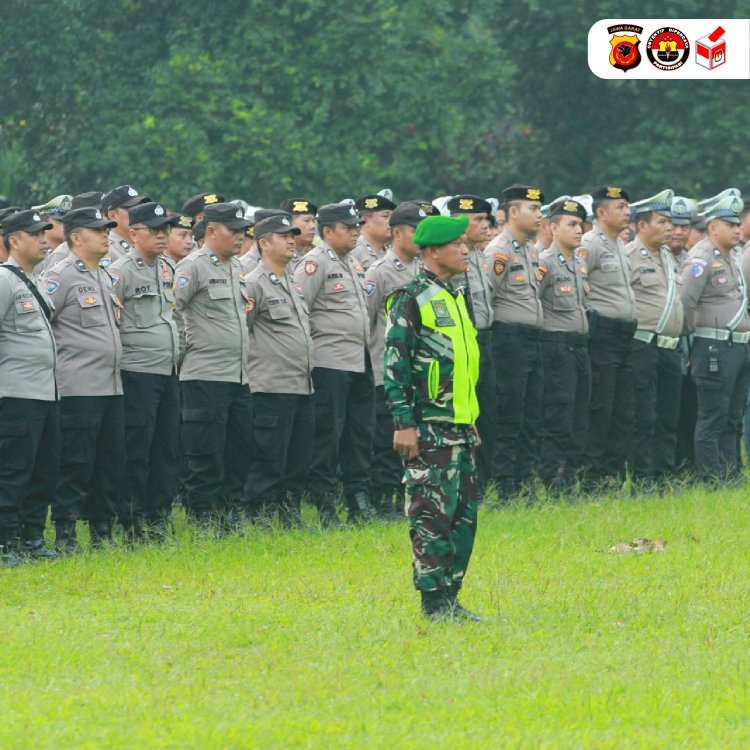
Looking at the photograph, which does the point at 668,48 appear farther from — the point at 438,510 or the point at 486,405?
the point at 438,510

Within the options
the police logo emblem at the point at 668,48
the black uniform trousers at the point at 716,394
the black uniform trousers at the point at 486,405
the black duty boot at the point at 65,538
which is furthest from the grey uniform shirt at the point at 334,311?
the police logo emblem at the point at 668,48

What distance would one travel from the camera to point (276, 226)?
487 inches

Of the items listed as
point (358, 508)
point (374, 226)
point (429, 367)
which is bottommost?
point (358, 508)

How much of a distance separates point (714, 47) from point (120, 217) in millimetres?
21145

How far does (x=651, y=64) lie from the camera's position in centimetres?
3247

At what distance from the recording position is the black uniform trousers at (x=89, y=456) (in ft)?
37.6

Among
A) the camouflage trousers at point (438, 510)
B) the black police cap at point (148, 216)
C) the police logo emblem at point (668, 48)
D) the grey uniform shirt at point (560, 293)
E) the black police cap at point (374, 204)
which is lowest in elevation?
the camouflage trousers at point (438, 510)

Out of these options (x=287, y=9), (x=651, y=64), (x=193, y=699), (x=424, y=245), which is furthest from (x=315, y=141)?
(x=193, y=699)

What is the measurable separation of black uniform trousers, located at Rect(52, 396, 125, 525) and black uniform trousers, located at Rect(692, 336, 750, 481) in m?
5.30

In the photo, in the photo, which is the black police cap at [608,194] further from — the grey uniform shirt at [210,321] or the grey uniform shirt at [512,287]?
the grey uniform shirt at [210,321]

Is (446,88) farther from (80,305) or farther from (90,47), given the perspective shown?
(80,305)

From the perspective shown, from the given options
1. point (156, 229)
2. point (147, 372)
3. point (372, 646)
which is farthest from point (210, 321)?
point (372, 646)

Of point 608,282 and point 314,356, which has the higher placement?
point 608,282

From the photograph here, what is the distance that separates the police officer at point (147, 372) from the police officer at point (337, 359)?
1.17 metres
